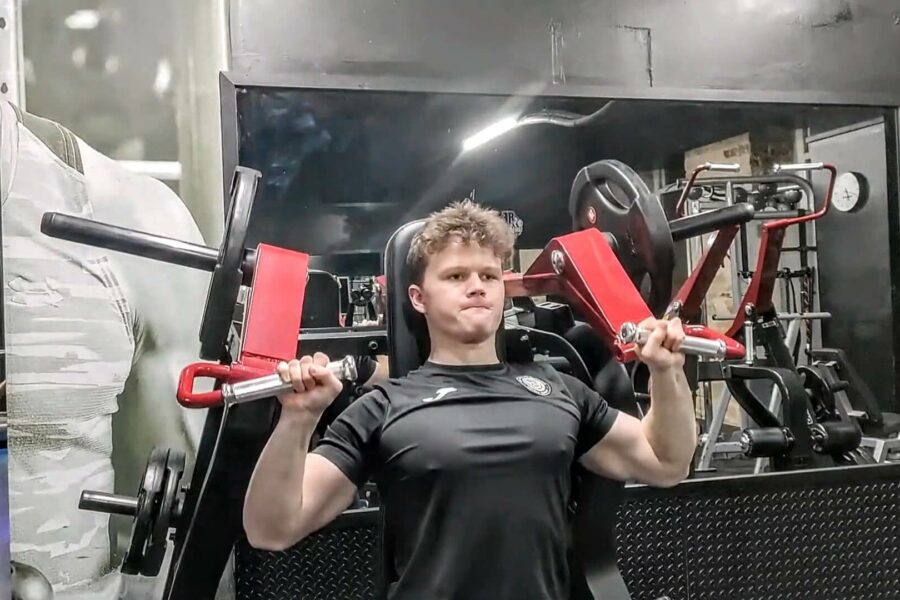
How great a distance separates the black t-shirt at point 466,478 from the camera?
135cm

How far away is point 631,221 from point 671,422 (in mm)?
620

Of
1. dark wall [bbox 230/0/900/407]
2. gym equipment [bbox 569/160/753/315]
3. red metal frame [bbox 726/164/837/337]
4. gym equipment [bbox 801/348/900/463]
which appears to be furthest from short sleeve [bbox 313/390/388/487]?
gym equipment [bbox 801/348/900/463]

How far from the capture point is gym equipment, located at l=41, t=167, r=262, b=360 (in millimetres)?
1463

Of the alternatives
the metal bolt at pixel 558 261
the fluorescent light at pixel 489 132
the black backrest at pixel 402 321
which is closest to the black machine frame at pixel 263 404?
the fluorescent light at pixel 489 132

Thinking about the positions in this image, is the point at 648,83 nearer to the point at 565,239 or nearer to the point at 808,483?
the point at 565,239

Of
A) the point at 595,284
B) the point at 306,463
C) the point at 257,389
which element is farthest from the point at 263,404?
the point at 595,284

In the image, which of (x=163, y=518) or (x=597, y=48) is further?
(x=597, y=48)

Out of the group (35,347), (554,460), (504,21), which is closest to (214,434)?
(35,347)

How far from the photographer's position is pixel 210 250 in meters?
1.53

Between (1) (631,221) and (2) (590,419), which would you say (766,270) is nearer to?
(1) (631,221)

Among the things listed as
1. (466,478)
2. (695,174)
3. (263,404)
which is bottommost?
(466,478)

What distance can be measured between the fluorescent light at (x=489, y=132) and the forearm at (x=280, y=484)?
145 cm

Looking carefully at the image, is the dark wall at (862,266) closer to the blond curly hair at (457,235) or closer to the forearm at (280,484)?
the blond curly hair at (457,235)

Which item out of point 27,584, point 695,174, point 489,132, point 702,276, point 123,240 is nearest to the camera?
point 123,240
